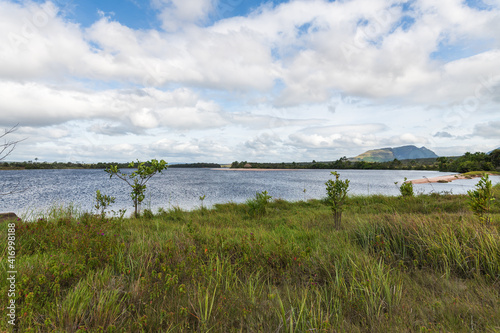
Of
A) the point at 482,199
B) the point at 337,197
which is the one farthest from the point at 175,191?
the point at 482,199

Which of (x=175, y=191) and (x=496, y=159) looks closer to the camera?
(x=175, y=191)

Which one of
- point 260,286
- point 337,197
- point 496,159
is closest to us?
point 260,286

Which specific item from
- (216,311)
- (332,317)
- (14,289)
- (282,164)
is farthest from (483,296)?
(282,164)

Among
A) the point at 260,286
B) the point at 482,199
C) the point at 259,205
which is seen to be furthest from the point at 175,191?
the point at 482,199

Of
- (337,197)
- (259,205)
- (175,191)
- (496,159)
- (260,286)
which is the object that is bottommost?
(175,191)

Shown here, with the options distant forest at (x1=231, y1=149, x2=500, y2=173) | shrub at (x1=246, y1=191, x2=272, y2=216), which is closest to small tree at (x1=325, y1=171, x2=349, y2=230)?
shrub at (x1=246, y1=191, x2=272, y2=216)

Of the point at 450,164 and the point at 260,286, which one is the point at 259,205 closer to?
the point at 260,286

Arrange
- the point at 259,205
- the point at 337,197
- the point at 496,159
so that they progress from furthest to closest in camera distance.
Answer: the point at 496,159, the point at 259,205, the point at 337,197

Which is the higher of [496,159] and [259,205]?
[496,159]

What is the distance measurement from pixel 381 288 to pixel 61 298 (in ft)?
14.4

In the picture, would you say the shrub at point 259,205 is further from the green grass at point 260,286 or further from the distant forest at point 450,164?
the distant forest at point 450,164

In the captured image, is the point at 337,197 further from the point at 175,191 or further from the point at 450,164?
the point at 450,164

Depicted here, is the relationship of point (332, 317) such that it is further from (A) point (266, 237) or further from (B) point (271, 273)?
(A) point (266, 237)

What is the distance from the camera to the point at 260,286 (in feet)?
12.0
